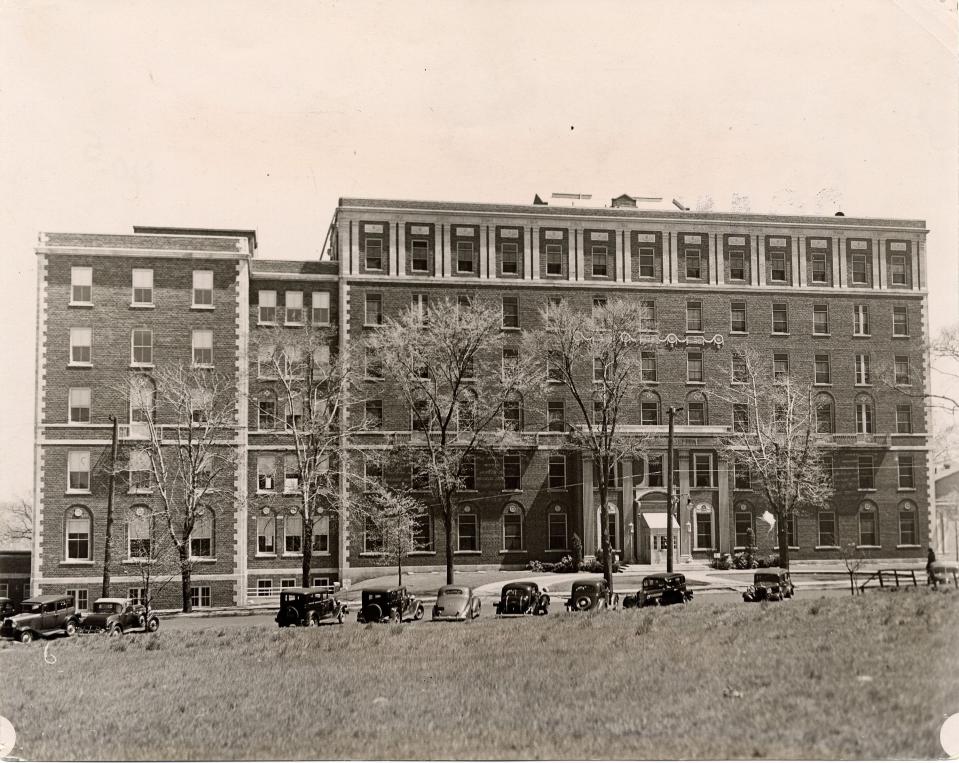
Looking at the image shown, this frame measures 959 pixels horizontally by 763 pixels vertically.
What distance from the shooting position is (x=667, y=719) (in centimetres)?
1817

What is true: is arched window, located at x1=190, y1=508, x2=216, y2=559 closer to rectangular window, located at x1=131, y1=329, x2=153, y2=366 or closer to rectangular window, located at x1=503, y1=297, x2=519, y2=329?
rectangular window, located at x1=131, y1=329, x2=153, y2=366

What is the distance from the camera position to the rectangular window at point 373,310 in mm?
42812

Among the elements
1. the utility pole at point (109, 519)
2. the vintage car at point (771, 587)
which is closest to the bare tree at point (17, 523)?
the utility pole at point (109, 519)

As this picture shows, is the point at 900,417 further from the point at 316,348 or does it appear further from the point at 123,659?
the point at 123,659

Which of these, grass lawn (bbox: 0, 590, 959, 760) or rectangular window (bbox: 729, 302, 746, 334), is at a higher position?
rectangular window (bbox: 729, 302, 746, 334)

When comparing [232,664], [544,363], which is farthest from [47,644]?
[544,363]

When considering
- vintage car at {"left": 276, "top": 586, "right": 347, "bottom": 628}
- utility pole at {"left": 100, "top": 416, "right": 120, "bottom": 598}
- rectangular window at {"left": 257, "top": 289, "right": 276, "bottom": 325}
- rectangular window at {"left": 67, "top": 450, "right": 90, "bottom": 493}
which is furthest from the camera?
rectangular window at {"left": 257, "top": 289, "right": 276, "bottom": 325}

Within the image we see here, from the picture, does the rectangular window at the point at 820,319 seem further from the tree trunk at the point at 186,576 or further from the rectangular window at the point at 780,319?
the tree trunk at the point at 186,576

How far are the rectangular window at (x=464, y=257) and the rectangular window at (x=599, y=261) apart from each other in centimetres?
572

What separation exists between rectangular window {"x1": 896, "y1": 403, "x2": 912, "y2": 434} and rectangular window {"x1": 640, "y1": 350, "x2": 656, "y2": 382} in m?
9.83

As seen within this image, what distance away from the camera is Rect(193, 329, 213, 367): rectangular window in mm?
40906

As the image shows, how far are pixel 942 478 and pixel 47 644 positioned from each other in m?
29.8

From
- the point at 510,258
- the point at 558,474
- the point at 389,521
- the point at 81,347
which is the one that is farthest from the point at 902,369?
the point at 81,347

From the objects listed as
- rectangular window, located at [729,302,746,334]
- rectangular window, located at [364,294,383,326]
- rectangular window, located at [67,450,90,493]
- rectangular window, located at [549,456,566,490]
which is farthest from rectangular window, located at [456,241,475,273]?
rectangular window, located at [67,450,90,493]
